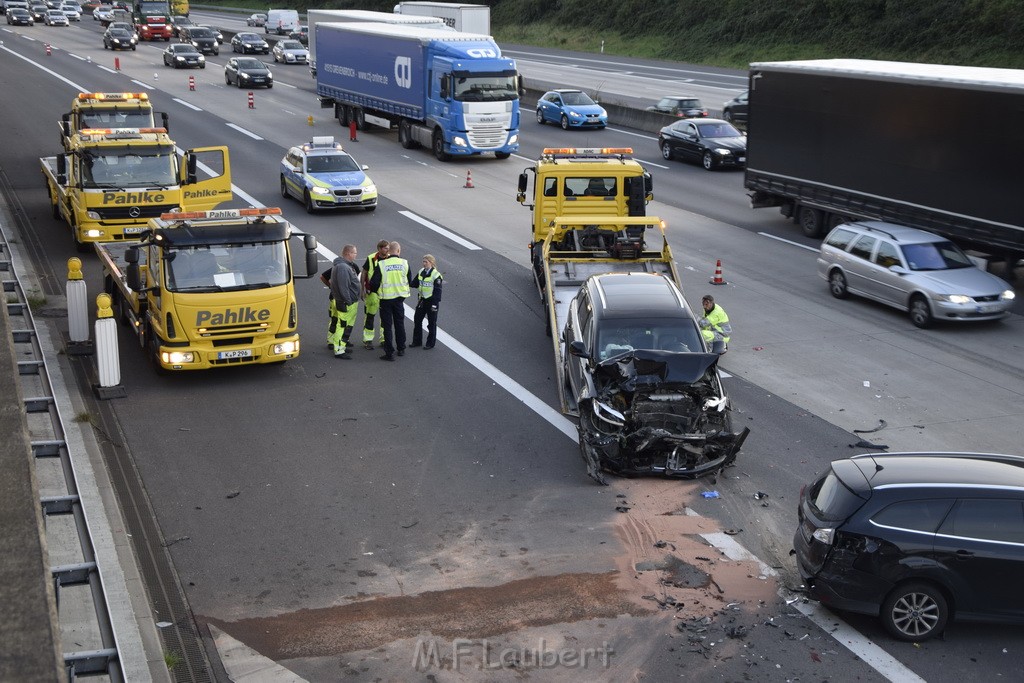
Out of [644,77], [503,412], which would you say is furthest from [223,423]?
[644,77]

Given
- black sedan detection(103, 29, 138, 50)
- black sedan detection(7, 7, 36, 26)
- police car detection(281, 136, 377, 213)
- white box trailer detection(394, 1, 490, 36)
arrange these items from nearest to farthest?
police car detection(281, 136, 377, 213)
white box trailer detection(394, 1, 490, 36)
black sedan detection(103, 29, 138, 50)
black sedan detection(7, 7, 36, 26)

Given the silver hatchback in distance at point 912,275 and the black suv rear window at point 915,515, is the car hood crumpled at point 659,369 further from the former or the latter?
the silver hatchback in distance at point 912,275

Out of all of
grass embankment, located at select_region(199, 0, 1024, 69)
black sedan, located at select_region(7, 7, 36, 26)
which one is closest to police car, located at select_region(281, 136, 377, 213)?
grass embankment, located at select_region(199, 0, 1024, 69)

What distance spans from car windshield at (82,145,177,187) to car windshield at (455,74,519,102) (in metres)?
14.0

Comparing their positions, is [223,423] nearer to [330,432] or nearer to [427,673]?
[330,432]

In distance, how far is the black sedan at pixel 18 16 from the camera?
A: 89062mm

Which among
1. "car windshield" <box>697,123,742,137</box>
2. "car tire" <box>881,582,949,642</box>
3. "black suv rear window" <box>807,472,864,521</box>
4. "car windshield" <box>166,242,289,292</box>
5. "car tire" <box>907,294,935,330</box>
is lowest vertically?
"car tire" <box>881,582,949,642</box>

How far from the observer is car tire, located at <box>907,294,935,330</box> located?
20031mm

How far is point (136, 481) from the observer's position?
1329cm

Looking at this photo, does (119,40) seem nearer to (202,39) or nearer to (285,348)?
(202,39)

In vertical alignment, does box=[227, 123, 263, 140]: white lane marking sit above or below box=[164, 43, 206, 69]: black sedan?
below

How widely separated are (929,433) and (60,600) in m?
10.7

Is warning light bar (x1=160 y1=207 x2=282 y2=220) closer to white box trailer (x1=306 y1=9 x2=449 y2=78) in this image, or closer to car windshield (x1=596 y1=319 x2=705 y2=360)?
car windshield (x1=596 y1=319 x2=705 y2=360)

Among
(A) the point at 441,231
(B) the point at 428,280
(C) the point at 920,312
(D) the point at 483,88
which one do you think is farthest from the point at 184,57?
(C) the point at 920,312
